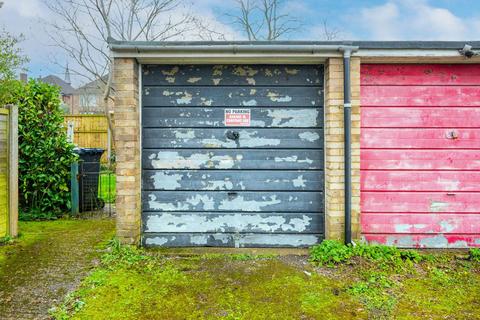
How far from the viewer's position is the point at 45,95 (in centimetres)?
565

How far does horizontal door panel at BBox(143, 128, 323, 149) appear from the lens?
13.6 ft

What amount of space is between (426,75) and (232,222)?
3017 mm

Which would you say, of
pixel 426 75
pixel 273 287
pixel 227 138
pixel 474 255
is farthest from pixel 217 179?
pixel 474 255

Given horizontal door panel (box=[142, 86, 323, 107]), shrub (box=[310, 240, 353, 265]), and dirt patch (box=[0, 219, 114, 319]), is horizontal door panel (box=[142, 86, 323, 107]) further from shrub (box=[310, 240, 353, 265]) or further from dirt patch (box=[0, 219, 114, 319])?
dirt patch (box=[0, 219, 114, 319])

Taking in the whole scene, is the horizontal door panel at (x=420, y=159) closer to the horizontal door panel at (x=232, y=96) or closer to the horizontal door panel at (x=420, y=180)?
the horizontal door panel at (x=420, y=180)

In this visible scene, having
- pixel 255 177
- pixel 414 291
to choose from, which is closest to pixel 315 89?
pixel 255 177

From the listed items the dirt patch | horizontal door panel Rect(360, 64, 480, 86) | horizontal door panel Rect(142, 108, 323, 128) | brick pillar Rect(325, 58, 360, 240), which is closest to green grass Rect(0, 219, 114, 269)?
the dirt patch

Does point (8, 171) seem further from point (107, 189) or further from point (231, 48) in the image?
point (107, 189)

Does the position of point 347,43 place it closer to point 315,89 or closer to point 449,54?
point 315,89

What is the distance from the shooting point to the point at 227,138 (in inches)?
163

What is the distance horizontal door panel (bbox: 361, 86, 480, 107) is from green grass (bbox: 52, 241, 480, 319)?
1785mm

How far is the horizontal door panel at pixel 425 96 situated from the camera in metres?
4.02

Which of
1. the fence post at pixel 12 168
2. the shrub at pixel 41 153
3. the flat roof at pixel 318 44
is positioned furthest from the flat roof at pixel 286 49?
the shrub at pixel 41 153

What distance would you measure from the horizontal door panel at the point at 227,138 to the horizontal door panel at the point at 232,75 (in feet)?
1.95
